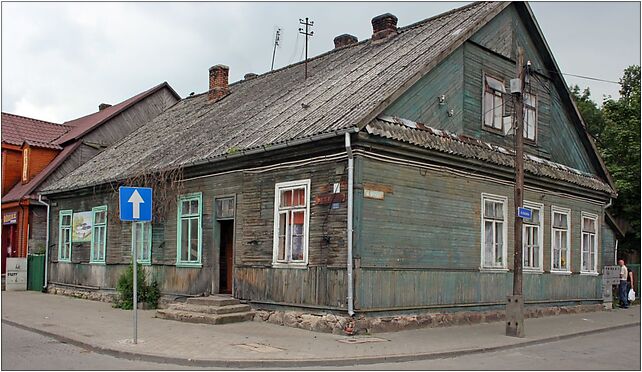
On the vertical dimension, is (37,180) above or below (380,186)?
above

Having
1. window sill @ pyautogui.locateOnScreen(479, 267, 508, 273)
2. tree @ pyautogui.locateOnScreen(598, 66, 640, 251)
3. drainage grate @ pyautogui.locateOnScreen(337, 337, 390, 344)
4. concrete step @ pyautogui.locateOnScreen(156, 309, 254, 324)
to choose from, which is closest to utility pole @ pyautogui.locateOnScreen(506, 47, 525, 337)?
window sill @ pyautogui.locateOnScreen(479, 267, 508, 273)

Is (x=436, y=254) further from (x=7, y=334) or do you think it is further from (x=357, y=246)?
(x=7, y=334)

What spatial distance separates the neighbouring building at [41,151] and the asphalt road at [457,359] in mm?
14059

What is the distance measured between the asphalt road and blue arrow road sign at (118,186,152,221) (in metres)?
2.37

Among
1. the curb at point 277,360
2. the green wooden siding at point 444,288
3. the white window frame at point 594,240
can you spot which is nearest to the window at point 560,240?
the green wooden siding at point 444,288

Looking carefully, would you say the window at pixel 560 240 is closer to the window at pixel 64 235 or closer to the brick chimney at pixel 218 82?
the brick chimney at pixel 218 82

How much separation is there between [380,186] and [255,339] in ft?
13.2

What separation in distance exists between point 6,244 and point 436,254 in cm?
2069

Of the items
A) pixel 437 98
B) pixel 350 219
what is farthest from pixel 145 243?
pixel 437 98

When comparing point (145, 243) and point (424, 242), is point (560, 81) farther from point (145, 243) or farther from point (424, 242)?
point (145, 243)

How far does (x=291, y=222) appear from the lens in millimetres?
14914

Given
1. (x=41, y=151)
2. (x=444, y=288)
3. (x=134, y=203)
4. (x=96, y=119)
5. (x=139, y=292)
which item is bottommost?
(x=139, y=292)

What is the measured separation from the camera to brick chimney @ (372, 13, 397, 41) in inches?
826

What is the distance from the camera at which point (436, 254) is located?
1528 centimetres
